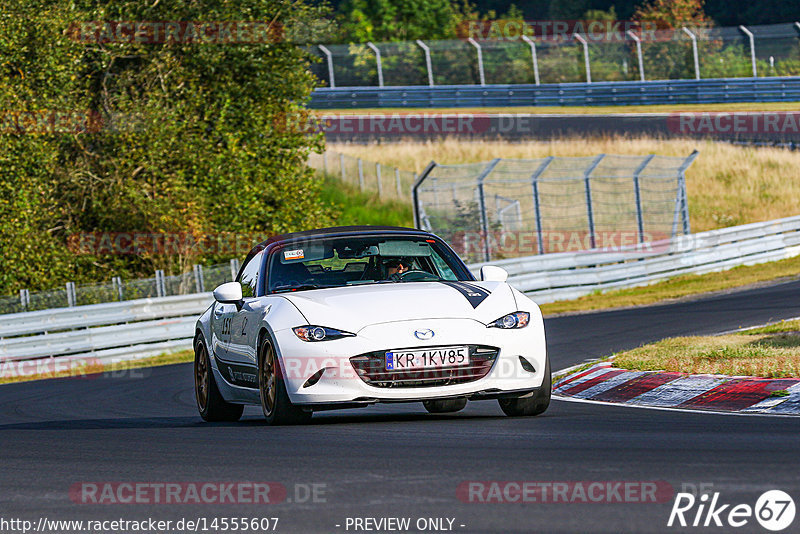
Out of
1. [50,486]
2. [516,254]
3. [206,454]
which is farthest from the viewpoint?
[516,254]

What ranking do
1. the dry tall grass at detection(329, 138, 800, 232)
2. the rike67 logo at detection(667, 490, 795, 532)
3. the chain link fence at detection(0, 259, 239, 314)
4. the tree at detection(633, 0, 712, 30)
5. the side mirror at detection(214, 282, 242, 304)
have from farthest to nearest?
the tree at detection(633, 0, 712, 30)
the dry tall grass at detection(329, 138, 800, 232)
the chain link fence at detection(0, 259, 239, 314)
the side mirror at detection(214, 282, 242, 304)
the rike67 logo at detection(667, 490, 795, 532)

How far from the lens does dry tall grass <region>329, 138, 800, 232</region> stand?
38.0 meters

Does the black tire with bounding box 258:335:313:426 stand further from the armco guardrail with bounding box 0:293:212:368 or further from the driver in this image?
the armco guardrail with bounding box 0:293:212:368

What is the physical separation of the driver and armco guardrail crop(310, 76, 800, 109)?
38.6 meters

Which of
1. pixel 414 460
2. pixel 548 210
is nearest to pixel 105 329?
pixel 414 460

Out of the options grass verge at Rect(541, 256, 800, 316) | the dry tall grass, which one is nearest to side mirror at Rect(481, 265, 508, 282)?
grass verge at Rect(541, 256, 800, 316)

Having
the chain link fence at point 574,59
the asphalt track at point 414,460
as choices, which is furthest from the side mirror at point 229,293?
the chain link fence at point 574,59

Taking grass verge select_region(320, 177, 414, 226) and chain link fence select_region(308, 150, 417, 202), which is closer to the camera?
grass verge select_region(320, 177, 414, 226)

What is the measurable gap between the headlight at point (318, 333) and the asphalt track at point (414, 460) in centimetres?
62

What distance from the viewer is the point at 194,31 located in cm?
2909

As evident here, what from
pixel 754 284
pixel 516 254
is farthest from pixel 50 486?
pixel 516 254

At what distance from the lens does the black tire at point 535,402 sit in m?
9.07

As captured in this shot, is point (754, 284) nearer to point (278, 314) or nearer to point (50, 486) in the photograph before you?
point (278, 314)

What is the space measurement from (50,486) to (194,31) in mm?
23569
